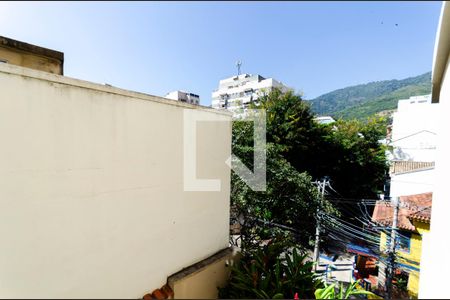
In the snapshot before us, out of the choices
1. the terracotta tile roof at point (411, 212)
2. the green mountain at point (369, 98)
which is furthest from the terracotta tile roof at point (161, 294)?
the green mountain at point (369, 98)

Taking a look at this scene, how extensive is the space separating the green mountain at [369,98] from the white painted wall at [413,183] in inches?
390

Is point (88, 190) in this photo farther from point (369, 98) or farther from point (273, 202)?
point (369, 98)

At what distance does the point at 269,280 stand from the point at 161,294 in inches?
54.0

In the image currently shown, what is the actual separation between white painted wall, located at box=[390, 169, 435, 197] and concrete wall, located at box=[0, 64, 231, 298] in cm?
1162

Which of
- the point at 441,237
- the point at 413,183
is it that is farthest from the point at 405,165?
the point at 441,237

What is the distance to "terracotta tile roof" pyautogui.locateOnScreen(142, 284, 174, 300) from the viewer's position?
2.56 metres

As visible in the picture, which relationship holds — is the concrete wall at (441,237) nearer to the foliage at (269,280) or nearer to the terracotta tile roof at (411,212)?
the foliage at (269,280)

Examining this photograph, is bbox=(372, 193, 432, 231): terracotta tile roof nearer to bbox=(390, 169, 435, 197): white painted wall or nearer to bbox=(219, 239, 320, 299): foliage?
bbox=(390, 169, 435, 197): white painted wall

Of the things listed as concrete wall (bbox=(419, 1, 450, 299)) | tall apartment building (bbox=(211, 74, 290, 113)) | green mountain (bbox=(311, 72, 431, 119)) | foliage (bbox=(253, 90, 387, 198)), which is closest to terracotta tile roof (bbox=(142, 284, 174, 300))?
concrete wall (bbox=(419, 1, 450, 299))

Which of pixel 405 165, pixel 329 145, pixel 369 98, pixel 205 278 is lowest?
pixel 205 278

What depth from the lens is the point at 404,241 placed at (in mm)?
8055

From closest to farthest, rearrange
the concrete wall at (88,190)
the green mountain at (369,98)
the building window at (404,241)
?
the concrete wall at (88,190) → the building window at (404,241) → the green mountain at (369,98)

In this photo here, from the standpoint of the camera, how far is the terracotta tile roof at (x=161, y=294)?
2.56 metres

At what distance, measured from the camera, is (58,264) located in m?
1.96
